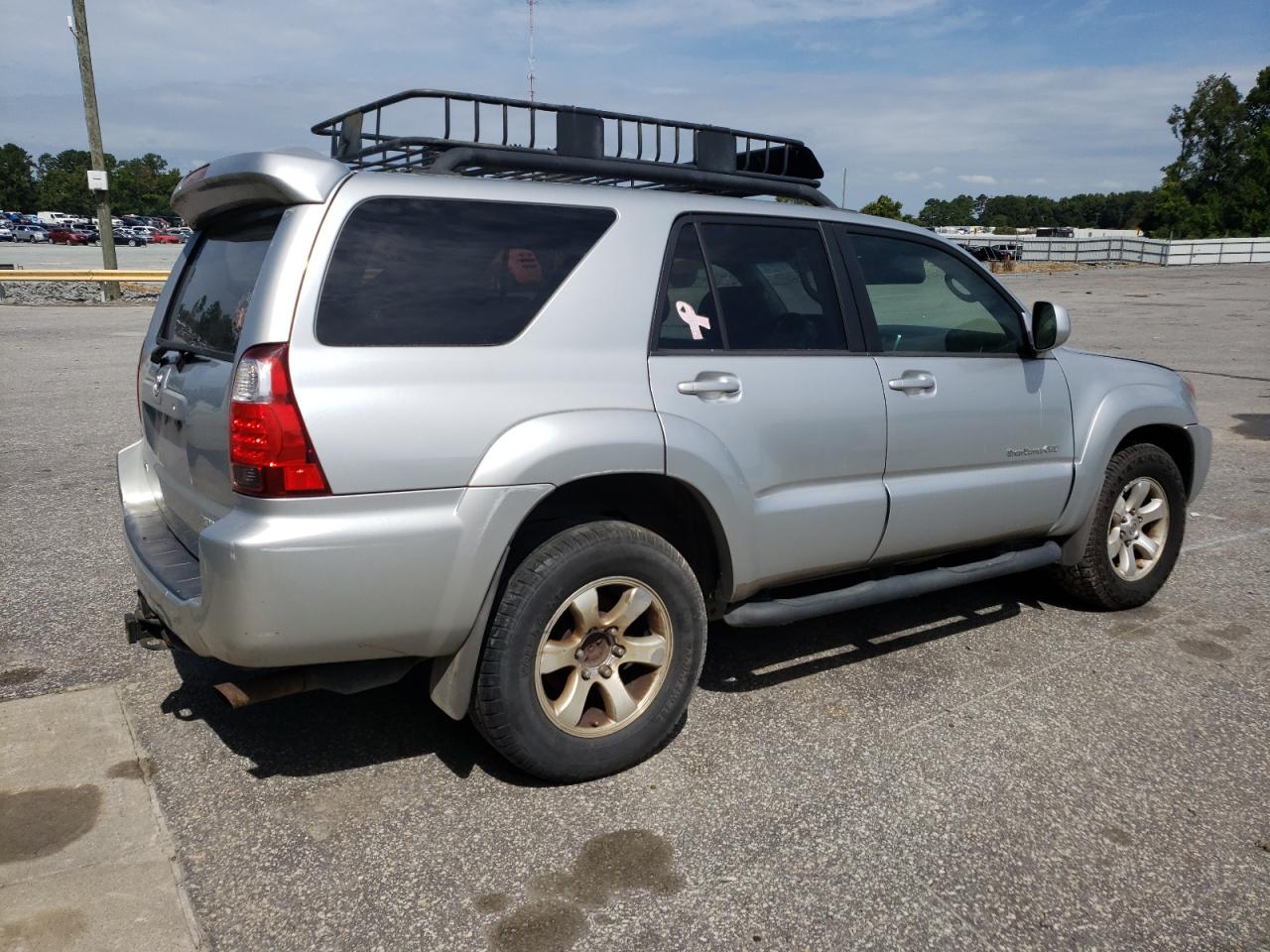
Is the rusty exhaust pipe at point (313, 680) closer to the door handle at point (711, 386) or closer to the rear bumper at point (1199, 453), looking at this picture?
the door handle at point (711, 386)

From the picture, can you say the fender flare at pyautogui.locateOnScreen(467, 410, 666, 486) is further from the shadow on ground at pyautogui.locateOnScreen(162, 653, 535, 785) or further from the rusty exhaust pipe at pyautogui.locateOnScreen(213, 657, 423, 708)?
the shadow on ground at pyautogui.locateOnScreen(162, 653, 535, 785)

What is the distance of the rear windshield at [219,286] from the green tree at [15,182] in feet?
436

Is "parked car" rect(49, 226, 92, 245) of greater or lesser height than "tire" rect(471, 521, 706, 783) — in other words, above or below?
below

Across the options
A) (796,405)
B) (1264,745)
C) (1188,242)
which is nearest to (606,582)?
(796,405)

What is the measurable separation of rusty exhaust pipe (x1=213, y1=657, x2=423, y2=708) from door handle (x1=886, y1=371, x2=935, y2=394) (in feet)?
6.80

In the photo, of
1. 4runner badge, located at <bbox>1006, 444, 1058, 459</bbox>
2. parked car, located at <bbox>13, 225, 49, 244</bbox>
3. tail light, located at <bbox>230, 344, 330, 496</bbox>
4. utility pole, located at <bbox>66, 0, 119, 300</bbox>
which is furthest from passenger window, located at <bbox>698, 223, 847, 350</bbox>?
parked car, located at <bbox>13, 225, 49, 244</bbox>

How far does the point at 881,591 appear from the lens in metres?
3.97

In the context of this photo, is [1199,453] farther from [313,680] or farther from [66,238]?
[66,238]

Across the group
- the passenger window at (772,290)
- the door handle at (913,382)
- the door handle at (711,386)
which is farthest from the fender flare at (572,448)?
the door handle at (913,382)

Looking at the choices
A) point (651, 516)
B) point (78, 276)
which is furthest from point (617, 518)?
point (78, 276)

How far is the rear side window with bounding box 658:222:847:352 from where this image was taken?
11.5 ft

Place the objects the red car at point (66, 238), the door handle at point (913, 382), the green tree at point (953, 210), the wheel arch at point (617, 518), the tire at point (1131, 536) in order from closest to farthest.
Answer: the wheel arch at point (617, 518) → the door handle at point (913, 382) → the tire at point (1131, 536) → the red car at point (66, 238) → the green tree at point (953, 210)

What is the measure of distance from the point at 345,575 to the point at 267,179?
114cm

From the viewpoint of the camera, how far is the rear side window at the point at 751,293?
3519mm
